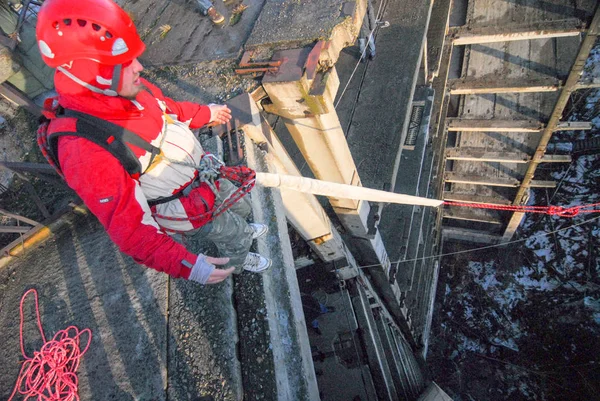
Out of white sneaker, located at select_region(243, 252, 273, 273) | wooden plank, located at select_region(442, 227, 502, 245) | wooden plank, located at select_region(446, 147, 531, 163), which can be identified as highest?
white sneaker, located at select_region(243, 252, 273, 273)

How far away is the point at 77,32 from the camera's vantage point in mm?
1962

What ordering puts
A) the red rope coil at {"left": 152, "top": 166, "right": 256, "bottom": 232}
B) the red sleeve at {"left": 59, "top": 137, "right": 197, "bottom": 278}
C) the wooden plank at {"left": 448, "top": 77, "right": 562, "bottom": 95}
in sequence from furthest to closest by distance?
the wooden plank at {"left": 448, "top": 77, "right": 562, "bottom": 95}, the red rope coil at {"left": 152, "top": 166, "right": 256, "bottom": 232}, the red sleeve at {"left": 59, "top": 137, "right": 197, "bottom": 278}

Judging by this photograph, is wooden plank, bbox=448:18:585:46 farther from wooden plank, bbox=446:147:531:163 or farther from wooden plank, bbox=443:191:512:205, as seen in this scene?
wooden plank, bbox=443:191:512:205

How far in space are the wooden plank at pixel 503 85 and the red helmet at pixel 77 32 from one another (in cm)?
802

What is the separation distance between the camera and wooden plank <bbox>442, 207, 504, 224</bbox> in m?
11.0

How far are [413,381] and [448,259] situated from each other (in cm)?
548

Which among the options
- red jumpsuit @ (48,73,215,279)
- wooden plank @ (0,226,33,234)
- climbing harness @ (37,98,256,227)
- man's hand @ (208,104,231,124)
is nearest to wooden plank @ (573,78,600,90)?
man's hand @ (208,104,231,124)

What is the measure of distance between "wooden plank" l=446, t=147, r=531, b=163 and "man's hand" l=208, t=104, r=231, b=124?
8038 millimetres

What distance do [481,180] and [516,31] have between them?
453cm

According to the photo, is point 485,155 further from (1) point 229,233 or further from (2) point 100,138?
(2) point 100,138

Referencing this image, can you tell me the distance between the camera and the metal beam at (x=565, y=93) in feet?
18.0

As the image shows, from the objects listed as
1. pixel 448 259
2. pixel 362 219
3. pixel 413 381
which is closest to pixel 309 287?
pixel 362 219

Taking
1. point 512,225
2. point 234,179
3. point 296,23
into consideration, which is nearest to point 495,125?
point 512,225

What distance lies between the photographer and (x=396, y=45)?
Answer: 286 inches
